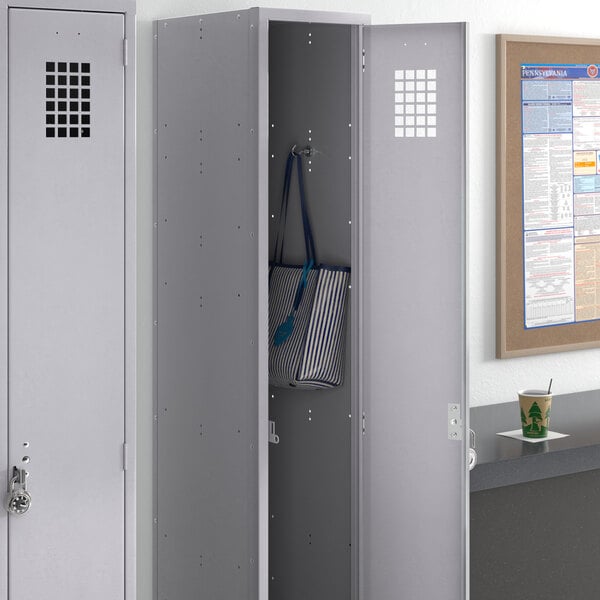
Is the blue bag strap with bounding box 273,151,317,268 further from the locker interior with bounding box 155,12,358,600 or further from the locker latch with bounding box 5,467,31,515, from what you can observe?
the locker latch with bounding box 5,467,31,515

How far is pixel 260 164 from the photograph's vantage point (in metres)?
2.26

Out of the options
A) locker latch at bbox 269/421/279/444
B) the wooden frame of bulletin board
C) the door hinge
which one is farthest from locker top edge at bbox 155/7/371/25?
locker latch at bbox 269/421/279/444

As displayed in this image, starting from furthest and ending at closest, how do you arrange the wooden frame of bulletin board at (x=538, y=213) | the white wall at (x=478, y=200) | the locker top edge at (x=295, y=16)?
the wooden frame of bulletin board at (x=538, y=213) < the white wall at (x=478, y=200) < the locker top edge at (x=295, y=16)

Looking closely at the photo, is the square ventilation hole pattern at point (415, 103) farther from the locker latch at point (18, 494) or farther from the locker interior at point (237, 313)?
the locker latch at point (18, 494)

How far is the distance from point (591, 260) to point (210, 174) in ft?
4.88

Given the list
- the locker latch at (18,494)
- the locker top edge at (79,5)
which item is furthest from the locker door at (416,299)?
the locker latch at (18,494)

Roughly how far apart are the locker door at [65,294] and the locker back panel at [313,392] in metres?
0.79

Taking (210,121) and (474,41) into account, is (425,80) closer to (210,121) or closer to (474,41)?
(210,121)

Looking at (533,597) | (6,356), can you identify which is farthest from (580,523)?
(6,356)

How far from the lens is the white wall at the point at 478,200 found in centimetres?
258

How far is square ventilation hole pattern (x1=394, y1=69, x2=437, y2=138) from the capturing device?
7.77 ft

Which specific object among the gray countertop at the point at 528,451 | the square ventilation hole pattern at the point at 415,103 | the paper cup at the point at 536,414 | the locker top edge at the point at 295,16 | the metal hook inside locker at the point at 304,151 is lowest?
the gray countertop at the point at 528,451

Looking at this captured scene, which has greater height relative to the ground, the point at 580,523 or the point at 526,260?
the point at 526,260

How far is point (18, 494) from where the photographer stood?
1.98 m
